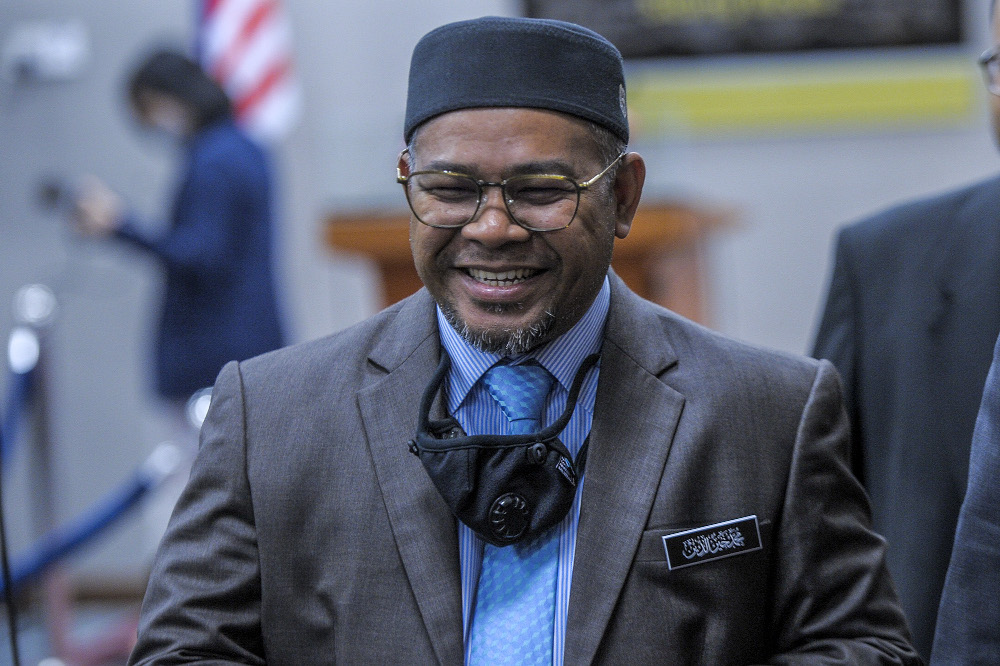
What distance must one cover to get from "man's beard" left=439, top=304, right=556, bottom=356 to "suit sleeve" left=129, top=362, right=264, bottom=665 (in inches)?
12.6

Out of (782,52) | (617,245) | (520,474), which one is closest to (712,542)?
(520,474)

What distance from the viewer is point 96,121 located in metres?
5.34

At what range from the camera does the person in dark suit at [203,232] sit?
4.16 meters

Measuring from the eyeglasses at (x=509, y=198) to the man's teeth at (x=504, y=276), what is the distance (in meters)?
0.07

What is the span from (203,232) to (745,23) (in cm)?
328

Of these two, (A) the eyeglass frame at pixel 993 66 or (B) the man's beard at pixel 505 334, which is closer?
(B) the man's beard at pixel 505 334

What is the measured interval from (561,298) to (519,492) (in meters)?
0.26

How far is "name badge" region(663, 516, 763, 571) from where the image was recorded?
1.53m

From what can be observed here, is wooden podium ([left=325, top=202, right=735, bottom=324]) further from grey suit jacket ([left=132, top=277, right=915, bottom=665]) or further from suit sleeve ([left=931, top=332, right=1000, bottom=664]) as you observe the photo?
suit sleeve ([left=931, top=332, right=1000, bottom=664])

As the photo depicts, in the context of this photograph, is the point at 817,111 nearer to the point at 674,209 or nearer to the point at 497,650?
the point at 674,209

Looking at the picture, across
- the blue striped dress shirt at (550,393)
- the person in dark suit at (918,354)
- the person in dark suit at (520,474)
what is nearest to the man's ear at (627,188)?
the person in dark suit at (520,474)

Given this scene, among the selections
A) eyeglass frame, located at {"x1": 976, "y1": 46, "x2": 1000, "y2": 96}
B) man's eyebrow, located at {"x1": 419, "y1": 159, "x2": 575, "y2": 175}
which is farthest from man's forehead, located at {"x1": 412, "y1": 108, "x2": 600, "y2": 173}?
eyeglass frame, located at {"x1": 976, "y1": 46, "x2": 1000, "y2": 96}

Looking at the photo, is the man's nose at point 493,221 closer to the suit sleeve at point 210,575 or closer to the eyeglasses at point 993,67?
the suit sleeve at point 210,575

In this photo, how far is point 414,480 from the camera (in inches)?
62.2
